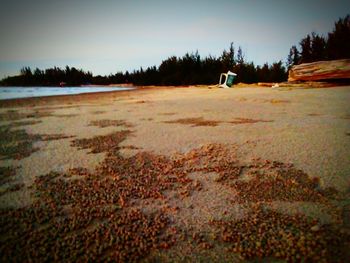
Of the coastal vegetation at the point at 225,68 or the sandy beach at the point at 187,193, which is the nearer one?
the sandy beach at the point at 187,193

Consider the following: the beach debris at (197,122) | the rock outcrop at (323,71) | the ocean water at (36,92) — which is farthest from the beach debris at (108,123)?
the ocean water at (36,92)

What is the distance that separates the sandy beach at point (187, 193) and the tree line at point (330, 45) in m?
18.5

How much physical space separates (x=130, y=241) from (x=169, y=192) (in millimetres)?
466

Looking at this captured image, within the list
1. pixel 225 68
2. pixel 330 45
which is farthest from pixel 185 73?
pixel 330 45

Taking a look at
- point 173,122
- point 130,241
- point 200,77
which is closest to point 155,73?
point 200,77

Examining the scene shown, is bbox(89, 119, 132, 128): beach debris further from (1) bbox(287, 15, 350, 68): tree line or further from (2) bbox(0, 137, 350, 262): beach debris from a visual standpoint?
(1) bbox(287, 15, 350, 68): tree line

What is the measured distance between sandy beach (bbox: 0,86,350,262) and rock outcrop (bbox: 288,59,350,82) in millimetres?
7322

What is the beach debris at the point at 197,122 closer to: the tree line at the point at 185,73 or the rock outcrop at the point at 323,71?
the rock outcrop at the point at 323,71

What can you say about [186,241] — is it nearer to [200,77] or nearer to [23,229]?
[23,229]

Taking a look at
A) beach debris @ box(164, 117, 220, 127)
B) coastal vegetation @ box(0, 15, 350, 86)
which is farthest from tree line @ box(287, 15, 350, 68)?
beach debris @ box(164, 117, 220, 127)

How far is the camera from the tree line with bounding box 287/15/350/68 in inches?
653

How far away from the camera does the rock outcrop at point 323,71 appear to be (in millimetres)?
8336

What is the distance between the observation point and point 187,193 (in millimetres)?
1448

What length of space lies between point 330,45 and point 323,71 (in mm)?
12540
